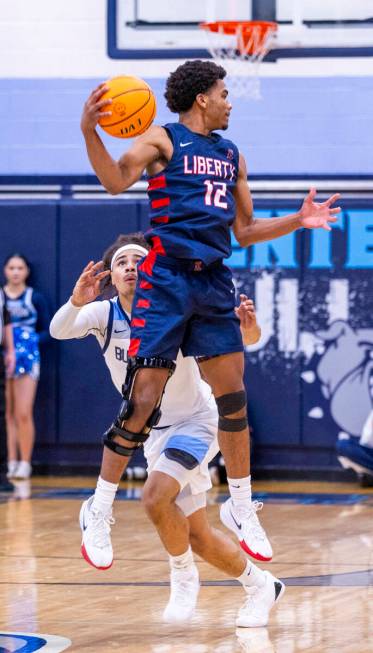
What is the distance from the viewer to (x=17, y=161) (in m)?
12.4

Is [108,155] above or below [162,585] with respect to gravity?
above

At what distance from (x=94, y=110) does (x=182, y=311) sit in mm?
859

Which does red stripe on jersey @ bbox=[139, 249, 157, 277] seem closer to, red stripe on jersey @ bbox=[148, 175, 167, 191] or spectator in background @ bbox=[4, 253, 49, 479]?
red stripe on jersey @ bbox=[148, 175, 167, 191]

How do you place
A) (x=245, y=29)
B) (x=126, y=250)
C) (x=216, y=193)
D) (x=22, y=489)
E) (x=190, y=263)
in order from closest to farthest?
(x=190, y=263)
(x=216, y=193)
(x=126, y=250)
(x=22, y=489)
(x=245, y=29)

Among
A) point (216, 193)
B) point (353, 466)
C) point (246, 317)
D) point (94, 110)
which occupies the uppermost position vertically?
point (94, 110)

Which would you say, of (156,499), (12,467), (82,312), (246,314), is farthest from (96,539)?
(12,467)

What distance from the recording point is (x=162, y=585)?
21.7 feet

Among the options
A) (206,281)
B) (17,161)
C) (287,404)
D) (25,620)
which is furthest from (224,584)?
(17,161)

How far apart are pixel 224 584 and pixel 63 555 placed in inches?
52.9

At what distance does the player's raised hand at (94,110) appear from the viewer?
5.04 m

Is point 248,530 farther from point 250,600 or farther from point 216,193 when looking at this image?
point 216,193

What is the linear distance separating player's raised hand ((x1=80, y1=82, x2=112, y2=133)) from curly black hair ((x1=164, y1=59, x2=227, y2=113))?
48cm

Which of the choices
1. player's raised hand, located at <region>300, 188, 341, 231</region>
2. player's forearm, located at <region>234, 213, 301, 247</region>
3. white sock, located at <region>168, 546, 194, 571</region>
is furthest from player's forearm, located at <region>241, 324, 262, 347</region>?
white sock, located at <region>168, 546, 194, 571</region>

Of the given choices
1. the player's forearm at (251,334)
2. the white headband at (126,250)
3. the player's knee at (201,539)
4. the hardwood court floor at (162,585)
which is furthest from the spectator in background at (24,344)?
the player's knee at (201,539)
